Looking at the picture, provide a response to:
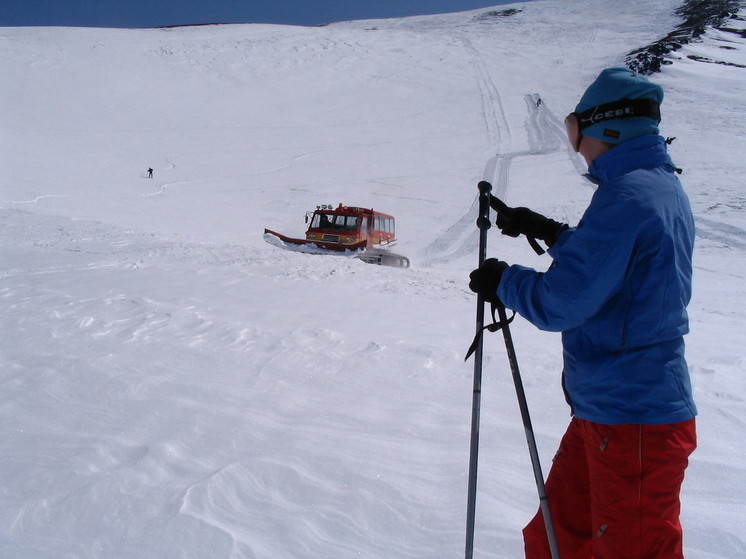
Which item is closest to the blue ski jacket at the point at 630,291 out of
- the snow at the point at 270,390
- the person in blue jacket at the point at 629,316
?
the person in blue jacket at the point at 629,316

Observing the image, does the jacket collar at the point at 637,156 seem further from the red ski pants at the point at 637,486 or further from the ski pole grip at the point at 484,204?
the red ski pants at the point at 637,486

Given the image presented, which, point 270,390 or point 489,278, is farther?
point 270,390

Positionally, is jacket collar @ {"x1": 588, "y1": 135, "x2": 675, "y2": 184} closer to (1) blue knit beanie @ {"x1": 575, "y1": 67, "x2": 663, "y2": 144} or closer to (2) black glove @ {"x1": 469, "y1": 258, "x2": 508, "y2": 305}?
(1) blue knit beanie @ {"x1": 575, "y1": 67, "x2": 663, "y2": 144}

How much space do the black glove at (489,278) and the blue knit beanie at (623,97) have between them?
55cm

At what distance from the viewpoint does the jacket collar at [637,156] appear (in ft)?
5.89

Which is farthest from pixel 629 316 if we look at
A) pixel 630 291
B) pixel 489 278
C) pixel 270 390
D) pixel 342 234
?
pixel 342 234

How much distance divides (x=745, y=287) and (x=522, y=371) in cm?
1013

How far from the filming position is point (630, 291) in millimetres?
1725

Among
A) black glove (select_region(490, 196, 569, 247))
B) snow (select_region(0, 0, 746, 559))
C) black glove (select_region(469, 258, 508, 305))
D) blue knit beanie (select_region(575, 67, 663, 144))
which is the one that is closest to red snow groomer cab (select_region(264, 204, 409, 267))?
snow (select_region(0, 0, 746, 559))

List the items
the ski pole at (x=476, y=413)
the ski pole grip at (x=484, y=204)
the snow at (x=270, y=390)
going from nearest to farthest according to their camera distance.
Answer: the ski pole at (x=476, y=413), the ski pole grip at (x=484, y=204), the snow at (x=270, y=390)

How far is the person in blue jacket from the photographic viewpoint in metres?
1.68

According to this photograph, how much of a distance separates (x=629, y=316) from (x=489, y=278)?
1.60ft

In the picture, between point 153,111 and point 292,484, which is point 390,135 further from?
point 292,484

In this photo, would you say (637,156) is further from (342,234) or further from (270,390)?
(342,234)
